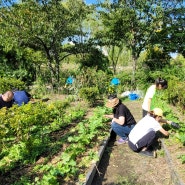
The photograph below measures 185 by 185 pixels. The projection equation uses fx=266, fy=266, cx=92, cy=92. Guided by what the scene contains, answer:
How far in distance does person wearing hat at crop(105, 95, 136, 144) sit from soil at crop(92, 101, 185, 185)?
34 centimetres

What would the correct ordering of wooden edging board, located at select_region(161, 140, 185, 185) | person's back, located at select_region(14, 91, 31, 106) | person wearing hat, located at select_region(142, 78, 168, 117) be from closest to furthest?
wooden edging board, located at select_region(161, 140, 185, 185), person wearing hat, located at select_region(142, 78, 168, 117), person's back, located at select_region(14, 91, 31, 106)

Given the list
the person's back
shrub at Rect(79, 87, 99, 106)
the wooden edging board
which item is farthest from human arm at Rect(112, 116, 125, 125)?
shrub at Rect(79, 87, 99, 106)

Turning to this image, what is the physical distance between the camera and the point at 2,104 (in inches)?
281

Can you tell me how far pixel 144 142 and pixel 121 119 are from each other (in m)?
0.88

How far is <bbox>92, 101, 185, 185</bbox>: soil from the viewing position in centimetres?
479

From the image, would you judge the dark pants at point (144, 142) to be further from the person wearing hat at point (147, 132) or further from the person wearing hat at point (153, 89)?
the person wearing hat at point (153, 89)

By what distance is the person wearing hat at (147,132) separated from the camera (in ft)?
18.3

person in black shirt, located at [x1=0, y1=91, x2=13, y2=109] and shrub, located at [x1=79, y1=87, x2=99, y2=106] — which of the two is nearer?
person in black shirt, located at [x1=0, y1=91, x2=13, y2=109]

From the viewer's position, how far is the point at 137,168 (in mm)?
5355

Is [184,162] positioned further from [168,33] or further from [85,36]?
[85,36]

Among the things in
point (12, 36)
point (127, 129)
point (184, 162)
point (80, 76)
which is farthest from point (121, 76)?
point (184, 162)

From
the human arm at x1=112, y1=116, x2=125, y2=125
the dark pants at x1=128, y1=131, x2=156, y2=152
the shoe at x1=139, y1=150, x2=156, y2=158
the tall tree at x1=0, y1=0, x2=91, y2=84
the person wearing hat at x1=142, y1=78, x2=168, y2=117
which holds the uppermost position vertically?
the tall tree at x1=0, y1=0, x2=91, y2=84

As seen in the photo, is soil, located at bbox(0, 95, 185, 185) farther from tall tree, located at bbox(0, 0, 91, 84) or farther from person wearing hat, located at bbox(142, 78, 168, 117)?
tall tree, located at bbox(0, 0, 91, 84)

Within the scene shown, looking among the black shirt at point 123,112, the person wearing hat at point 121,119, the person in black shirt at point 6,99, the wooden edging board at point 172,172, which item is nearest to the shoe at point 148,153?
the wooden edging board at point 172,172
